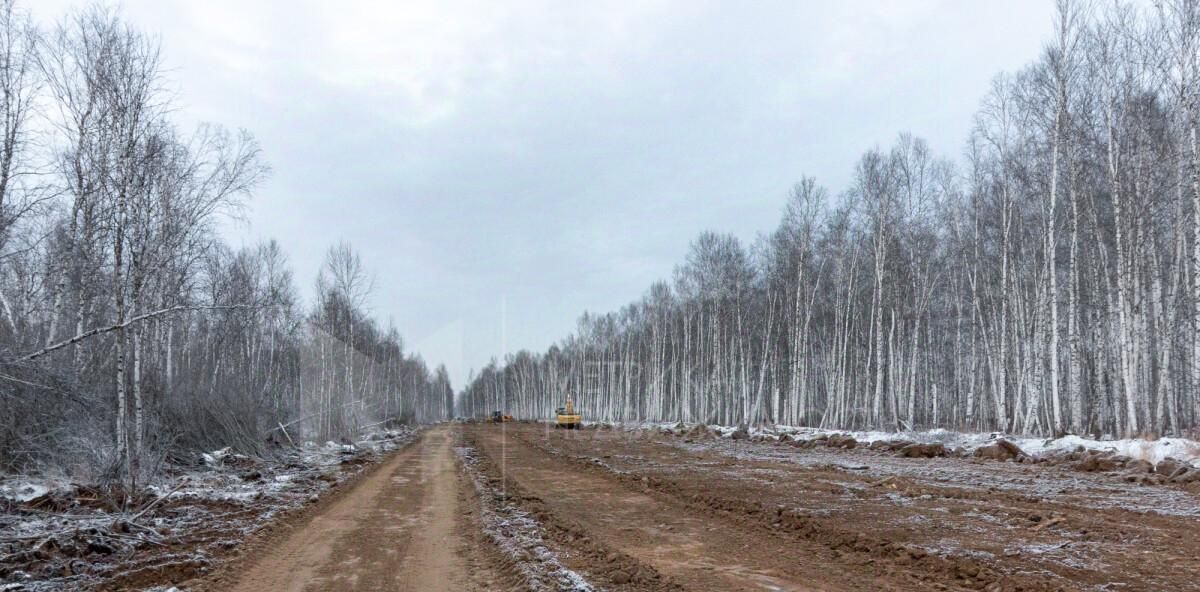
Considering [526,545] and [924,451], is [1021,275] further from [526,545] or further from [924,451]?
[526,545]

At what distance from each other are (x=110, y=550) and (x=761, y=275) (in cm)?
4054

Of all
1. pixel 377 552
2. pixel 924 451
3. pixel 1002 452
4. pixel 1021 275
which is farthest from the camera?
pixel 1021 275

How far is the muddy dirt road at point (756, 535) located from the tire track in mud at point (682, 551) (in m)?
0.03

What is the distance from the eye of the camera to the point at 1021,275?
1125 inches

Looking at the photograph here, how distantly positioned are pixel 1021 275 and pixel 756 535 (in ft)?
87.8

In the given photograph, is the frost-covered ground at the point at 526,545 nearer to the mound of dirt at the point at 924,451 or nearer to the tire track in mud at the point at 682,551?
the tire track in mud at the point at 682,551

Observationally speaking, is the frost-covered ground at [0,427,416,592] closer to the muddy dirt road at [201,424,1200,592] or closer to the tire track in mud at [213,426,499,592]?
the tire track in mud at [213,426,499,592]

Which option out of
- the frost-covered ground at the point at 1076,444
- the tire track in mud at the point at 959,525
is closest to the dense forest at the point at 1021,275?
the frost-covered ground at the point at 1076,444

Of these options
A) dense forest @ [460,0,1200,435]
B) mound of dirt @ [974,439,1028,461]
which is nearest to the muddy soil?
mound of dirt @ [974,439,1028,461]

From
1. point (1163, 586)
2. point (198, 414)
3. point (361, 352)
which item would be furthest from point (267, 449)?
point (361, 352)

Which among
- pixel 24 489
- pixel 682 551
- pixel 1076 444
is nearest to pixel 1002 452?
pixel 1076 444

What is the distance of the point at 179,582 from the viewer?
620cm

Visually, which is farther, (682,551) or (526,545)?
(526,545)

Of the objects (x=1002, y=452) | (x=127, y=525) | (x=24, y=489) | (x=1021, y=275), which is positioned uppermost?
(x=1021, y=275)
